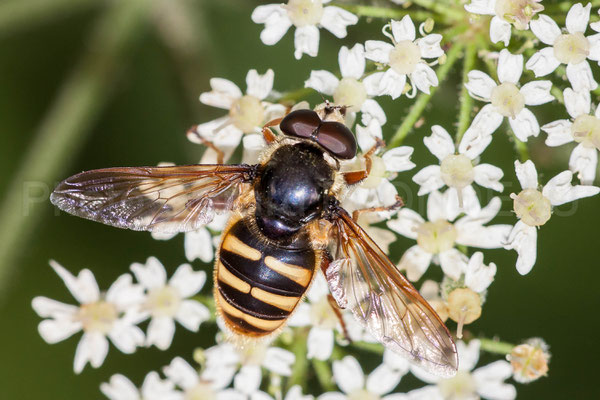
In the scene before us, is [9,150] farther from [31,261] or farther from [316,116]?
[316,116]

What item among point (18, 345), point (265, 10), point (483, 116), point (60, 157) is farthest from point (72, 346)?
point (483, 116)

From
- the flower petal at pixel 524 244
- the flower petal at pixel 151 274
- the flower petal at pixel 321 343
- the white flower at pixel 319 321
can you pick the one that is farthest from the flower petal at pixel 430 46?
the flower petal at pixel 151 274

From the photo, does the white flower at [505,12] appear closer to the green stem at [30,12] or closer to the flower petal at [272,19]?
the flower petal at [272,19]

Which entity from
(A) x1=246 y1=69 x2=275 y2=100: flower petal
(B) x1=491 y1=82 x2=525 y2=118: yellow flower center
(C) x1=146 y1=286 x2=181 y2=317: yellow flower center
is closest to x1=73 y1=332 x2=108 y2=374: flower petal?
(C) x1=146 y1=286 x2=181 y2=317: yellow flower center

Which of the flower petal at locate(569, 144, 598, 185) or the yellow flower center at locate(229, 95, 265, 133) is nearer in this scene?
the flower petal at locate(569, 144, 598, 185)

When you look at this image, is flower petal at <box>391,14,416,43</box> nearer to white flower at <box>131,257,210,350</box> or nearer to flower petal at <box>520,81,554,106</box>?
flower petal at <box>520,81,554,106</box>

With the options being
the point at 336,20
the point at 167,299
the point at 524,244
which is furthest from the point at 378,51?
the point at 167,299
